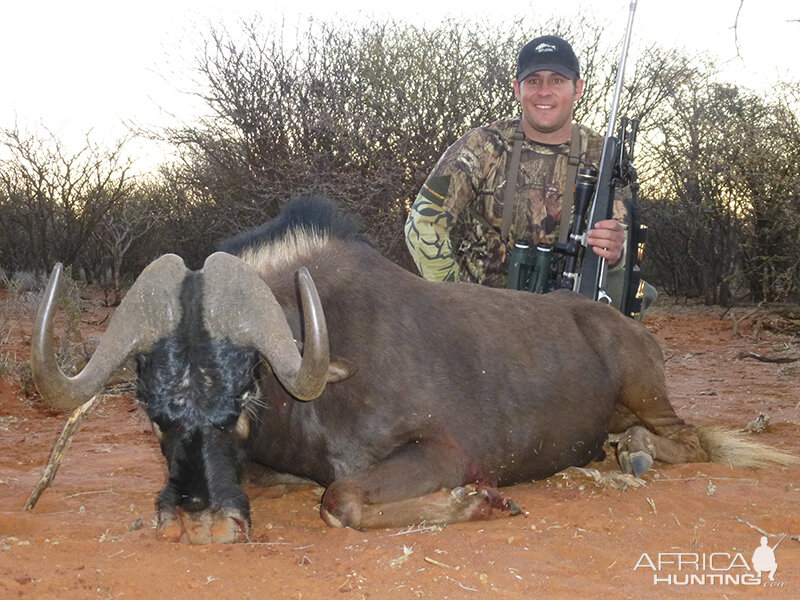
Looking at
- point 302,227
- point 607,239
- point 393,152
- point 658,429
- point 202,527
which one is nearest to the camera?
point 202,527

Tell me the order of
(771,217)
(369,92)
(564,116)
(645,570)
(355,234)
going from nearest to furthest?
1. (645,570)
2. (355,234)
3. (564,116)
4. (369,92)
5. (771,217)

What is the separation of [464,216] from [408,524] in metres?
3.87

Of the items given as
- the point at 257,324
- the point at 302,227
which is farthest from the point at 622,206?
the point at 257,324

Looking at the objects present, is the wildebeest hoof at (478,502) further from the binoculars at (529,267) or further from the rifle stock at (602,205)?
the binoculars at (529,267)

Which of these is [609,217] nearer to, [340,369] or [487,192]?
[487,192]

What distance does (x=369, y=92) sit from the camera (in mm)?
13570

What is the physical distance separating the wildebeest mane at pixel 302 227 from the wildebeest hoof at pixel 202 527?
163cm

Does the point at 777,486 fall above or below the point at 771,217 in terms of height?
below

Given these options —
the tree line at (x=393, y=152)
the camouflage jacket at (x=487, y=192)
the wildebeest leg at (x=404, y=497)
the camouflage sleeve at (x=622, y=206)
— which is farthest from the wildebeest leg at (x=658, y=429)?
the tree line at (x=393, y=152)

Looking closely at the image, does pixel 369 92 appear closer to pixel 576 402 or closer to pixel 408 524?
pixel 576 402

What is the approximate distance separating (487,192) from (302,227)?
2.49 m

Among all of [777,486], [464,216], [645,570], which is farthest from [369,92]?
[645,570]

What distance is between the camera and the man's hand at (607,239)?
592 centimetres

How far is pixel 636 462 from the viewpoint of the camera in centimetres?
509
